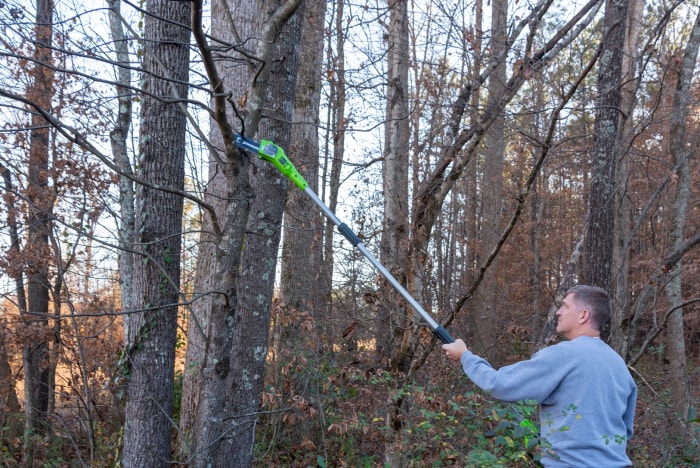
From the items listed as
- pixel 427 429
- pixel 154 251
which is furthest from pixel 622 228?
pixel 154 251

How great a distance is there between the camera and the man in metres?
2.87

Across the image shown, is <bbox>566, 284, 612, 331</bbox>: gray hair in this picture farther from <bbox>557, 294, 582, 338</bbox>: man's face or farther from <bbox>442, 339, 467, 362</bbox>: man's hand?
<bbox>442, 339, 467, 362</bbox>: man's hand

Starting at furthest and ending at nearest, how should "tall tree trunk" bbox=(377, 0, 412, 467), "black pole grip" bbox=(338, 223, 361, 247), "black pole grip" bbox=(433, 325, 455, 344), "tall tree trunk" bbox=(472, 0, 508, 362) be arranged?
"tall tree trunk" bbox=(472, 0, 508, 362), "tall tree trunk" bbox=(377, 0, 412, 467), "black pole grip" bbox=(338, 223, 361, 247), "black pole grip" bbox=(433, 325, 455, 344)

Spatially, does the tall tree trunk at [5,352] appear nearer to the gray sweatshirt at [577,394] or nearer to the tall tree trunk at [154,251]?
the tall tree trunk at [154,251]

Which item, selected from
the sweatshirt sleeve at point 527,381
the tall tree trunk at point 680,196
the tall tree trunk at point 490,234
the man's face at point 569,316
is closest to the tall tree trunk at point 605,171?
the tall tree trunk at point 680,196

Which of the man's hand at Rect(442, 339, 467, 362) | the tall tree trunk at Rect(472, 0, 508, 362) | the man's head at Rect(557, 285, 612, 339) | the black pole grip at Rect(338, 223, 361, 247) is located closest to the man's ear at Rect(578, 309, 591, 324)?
the man's head at Rect(557, 285, 612, 339)

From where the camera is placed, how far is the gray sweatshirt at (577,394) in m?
2.87

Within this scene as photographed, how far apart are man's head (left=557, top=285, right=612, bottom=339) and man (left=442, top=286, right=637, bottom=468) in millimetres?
95

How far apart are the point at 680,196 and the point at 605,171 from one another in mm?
1774

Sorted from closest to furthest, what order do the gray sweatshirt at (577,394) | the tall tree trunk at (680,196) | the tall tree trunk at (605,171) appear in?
the gray sweatshirt at (577,394)
the tall tree trunk at (605,171)
the tall tree trunk at (680,196)

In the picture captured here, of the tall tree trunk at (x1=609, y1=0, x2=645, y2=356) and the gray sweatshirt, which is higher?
the tall tree trunk at (x1=609, y1=0, x2=645, y2=356)

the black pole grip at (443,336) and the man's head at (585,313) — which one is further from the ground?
the man's head at (585,313)

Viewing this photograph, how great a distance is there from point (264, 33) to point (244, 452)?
125 inches

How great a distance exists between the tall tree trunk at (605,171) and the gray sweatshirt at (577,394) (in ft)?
16.6
